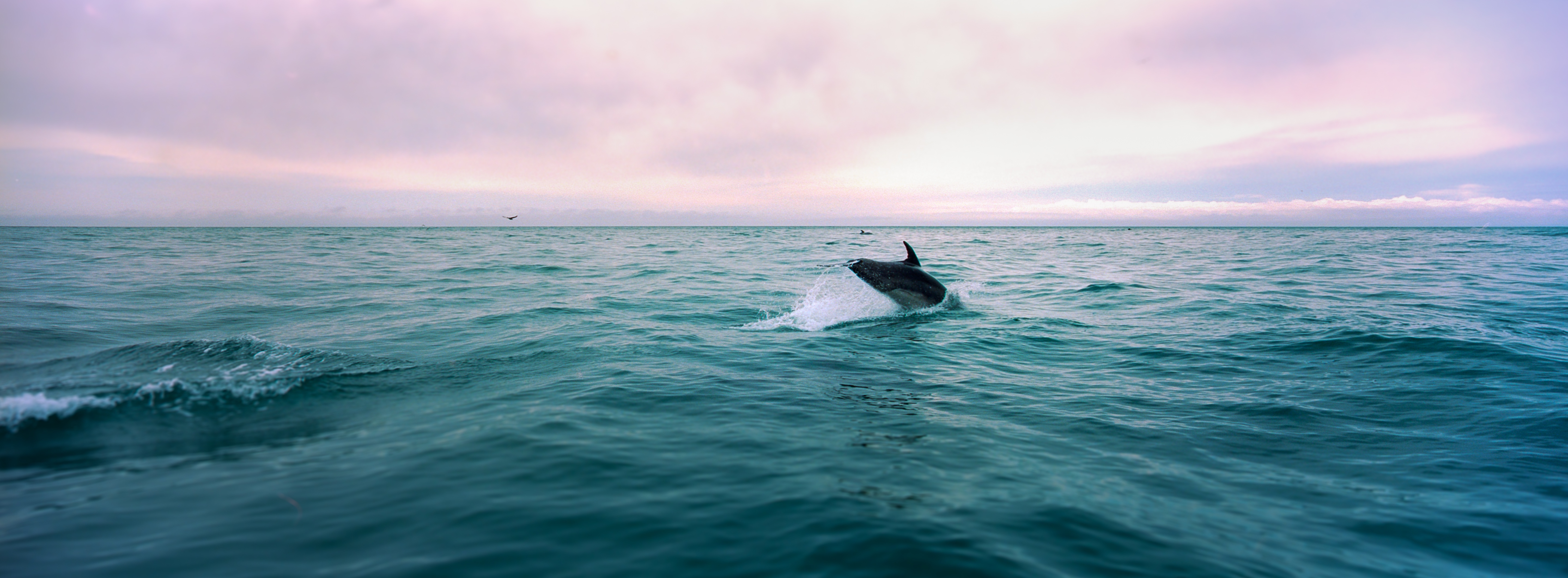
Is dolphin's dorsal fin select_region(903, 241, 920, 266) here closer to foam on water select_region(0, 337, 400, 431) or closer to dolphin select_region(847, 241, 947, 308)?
dolphin select_region(847, 241, 947, 308)

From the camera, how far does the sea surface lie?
4445mm

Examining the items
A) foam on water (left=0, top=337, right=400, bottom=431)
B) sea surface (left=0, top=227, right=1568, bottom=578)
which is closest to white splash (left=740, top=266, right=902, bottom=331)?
sea surface (left=0, top=227, right=1568, bottom=578)

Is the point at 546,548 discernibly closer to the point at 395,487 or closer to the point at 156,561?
the point at 395,487

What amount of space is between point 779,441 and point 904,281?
375 inches

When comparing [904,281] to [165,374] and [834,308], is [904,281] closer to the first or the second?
[834,308]

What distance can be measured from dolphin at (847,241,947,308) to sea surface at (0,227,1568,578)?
0.42m

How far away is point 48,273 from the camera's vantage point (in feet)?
77.2

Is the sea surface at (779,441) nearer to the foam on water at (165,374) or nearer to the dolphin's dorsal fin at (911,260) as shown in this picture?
the foam on water at (165,374)

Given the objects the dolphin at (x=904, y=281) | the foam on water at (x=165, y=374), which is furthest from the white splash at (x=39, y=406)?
the dolphin at (x=904, y=281)

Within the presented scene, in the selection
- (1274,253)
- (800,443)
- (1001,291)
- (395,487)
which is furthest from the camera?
(1274,253)

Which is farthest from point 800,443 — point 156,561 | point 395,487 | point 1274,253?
point 1274,253

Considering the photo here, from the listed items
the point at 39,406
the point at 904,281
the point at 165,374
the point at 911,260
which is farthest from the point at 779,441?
the point at 911,260

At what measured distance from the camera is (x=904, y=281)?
15609 millimetres

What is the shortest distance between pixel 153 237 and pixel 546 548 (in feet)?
336
